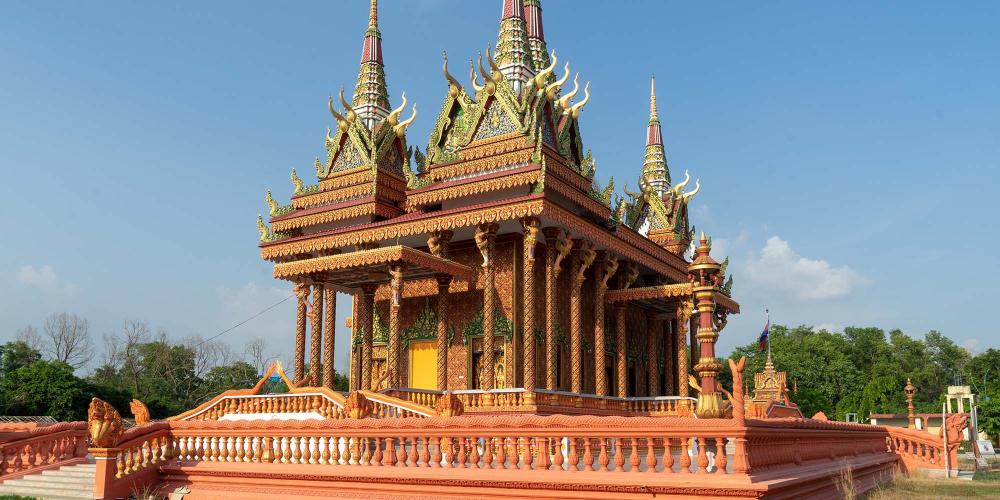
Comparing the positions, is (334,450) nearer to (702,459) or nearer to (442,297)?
(702,459)

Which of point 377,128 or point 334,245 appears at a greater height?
point 377,128

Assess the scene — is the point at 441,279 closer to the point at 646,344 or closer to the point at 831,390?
the point at 646,344

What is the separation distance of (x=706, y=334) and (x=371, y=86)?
17.4m

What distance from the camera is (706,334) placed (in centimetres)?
981

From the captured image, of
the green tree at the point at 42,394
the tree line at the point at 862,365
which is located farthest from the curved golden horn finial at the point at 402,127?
the tree line at the point at 862,365

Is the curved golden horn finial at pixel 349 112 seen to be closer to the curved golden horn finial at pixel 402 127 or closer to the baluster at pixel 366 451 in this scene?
the curved golden horn finial at pixel 402 127

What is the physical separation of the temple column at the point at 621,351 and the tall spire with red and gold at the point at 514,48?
6.67 meters

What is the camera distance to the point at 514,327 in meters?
19.3

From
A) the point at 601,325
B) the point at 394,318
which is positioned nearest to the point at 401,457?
the point at 394,318

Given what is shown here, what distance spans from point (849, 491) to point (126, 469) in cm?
958

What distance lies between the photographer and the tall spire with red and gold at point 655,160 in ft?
106

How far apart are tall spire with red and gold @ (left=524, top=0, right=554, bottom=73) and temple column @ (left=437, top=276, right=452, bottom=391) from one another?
25.9 ft

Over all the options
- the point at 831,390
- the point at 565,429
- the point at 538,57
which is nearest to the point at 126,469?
the point at 565,429

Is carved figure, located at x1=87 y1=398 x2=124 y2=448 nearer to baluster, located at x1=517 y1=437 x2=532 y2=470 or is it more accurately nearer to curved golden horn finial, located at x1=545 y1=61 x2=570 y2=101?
baluster, located at x1=517 y1=437 x2=532 y2=470
